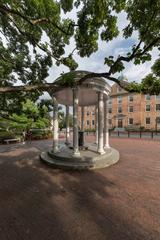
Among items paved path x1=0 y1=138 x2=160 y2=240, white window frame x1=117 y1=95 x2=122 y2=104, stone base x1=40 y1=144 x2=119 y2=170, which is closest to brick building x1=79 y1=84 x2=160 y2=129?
white window frame x1=117 y1=95 x2=122 y2=104

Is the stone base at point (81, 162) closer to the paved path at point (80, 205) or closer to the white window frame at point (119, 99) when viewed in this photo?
the paved path at point (80, 205)

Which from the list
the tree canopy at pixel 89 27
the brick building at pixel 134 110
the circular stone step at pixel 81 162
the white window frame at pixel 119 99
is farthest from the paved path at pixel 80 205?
the white window frame at pixel 119 99

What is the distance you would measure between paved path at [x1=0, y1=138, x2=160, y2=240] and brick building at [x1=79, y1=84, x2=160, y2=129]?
1286 inches

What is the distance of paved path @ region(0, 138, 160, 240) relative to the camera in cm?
293

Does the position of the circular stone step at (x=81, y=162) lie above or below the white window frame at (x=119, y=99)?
below

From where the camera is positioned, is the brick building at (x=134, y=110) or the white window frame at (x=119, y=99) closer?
the brick building at (x=134, y=110)

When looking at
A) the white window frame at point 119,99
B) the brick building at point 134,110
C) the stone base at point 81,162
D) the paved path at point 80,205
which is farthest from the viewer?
the white window frame at point 119,99

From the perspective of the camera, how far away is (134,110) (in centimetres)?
3969

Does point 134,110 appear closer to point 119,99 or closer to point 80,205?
point 119,99

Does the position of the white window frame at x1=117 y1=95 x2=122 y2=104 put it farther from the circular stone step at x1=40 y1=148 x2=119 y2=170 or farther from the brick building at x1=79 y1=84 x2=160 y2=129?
the circular stone step at x1=40 y1=148 x2=119 y2=170

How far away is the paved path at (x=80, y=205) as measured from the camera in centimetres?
293

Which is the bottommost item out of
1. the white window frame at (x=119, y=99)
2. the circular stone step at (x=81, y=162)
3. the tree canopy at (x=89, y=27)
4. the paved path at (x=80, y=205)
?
the paved path at (x=80, y=205)

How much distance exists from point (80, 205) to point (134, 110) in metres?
39.1

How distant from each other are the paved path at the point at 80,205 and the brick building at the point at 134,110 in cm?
3265
